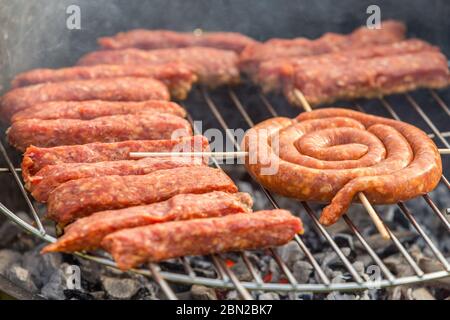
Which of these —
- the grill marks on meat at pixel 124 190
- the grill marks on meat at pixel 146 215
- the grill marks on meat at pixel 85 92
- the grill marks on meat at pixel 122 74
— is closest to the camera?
the grill marks on meat at pixel 146 215

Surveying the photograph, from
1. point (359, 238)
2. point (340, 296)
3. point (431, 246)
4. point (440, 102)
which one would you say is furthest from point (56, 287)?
point (440, 102)

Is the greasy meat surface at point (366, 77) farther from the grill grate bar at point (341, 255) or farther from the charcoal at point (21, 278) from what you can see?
the charcoal at point (21, 278)

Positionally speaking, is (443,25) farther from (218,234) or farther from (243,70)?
(218,234)

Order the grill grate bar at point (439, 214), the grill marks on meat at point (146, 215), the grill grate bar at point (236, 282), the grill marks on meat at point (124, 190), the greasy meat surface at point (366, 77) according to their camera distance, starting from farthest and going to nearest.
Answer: the greasy meat surface at point (366, 77) → the grill grate bar at point (439, 214) → the grill marks on meat at point (124, 190) → the grill marks on meat at point (146, 215) → the grill grate bar at point (236, 282)

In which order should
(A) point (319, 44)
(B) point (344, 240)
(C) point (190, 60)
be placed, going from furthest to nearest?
(A) point (319, 44) → (C) point (190, 60) → (B) point (344, 240)

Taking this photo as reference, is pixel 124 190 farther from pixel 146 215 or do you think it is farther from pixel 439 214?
pixel 439 214

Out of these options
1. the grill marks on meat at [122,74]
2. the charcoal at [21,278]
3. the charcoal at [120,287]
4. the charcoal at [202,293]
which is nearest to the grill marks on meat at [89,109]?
the grill marks on meat at [122,74]
